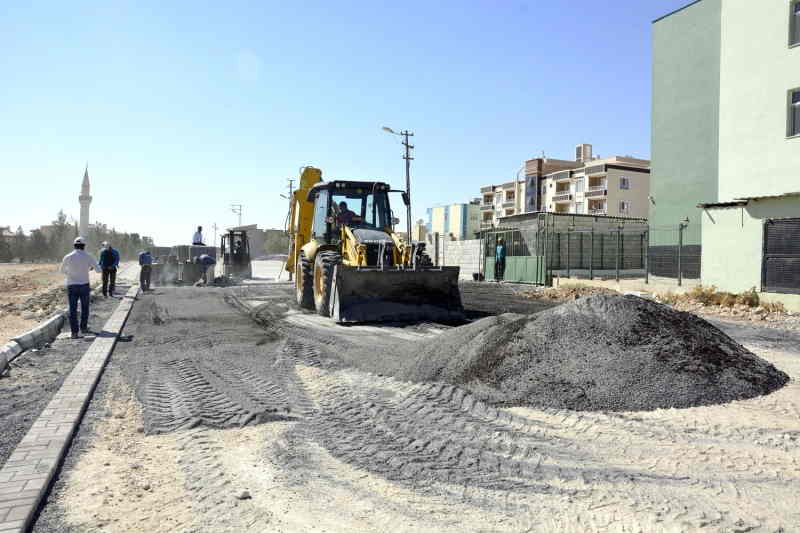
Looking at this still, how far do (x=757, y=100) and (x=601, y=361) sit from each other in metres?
13.6

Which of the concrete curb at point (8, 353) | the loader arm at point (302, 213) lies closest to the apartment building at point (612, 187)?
the loader arm at point (302, 213)

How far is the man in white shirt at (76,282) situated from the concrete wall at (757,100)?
1595 cm

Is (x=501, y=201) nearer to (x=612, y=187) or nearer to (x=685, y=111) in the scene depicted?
(x=612, y=187)

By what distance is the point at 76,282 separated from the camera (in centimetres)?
1023

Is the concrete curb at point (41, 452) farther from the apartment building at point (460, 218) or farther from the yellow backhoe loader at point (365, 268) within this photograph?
the apartment building at point (460, 218)

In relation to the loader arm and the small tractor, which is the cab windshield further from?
the small tractor

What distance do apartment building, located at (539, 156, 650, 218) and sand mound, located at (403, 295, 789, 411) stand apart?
176 feet

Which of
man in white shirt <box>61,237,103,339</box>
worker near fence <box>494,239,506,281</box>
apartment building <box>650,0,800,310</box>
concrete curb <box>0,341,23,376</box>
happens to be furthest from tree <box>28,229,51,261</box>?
apartment building <box>650,0,800,310</box>

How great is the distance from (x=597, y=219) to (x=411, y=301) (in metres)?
21.6

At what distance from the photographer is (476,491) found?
3.62 meters

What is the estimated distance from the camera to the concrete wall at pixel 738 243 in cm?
1460

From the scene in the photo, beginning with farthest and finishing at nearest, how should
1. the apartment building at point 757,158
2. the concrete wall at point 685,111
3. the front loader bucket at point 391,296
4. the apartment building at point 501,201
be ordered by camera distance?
the apartment building at point 501,201
the concrete wall at point 685,111
the apartment building at point 757,158
the front loader bucket at point 391,296

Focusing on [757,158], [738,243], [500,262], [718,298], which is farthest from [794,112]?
[500,262]

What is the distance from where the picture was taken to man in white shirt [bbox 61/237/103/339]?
33.1 feet
